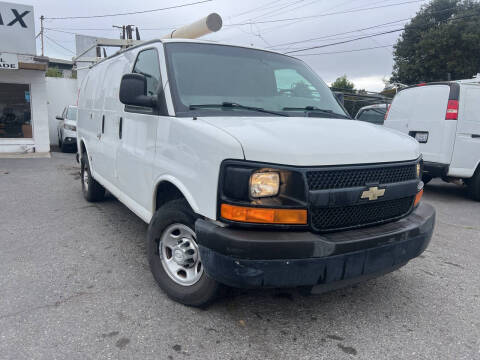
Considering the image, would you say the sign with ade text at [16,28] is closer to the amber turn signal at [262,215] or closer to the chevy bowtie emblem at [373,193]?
the amber turn signal at [262,215]

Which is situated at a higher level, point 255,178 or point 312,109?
point 312,109

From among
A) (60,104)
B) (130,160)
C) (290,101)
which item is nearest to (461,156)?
(290,101)

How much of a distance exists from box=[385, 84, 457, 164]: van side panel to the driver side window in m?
5.39

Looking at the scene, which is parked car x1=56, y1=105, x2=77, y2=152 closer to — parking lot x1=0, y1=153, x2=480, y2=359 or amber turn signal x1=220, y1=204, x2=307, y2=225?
parking lot x1=0, y1=153, x2=480, y2=359

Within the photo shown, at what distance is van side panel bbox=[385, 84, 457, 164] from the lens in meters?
6.62

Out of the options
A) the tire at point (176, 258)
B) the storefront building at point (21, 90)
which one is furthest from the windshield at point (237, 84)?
the storefront building at point (21, 90)

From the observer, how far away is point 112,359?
227 cm

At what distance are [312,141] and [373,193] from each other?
551 millimetres

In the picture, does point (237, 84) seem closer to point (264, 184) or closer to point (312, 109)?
point (312, 109)

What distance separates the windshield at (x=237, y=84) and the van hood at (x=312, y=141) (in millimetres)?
295

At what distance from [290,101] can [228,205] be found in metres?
1.48

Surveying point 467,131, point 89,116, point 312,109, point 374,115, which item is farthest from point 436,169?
point 89,116

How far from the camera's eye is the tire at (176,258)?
268 cm

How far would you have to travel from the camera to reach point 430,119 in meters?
6.89
